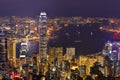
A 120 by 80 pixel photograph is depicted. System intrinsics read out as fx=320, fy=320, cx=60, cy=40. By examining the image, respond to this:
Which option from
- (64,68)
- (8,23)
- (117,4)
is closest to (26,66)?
(64,68)

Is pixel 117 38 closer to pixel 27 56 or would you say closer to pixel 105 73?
pixel 105 73

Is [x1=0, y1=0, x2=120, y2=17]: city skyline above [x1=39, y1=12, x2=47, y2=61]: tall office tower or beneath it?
above

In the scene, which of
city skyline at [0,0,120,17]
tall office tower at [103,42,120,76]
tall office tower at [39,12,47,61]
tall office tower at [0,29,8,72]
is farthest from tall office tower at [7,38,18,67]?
tall office tower at [103,42,120,76]

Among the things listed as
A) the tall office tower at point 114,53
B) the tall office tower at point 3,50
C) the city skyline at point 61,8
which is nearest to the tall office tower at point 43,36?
the city skyline at point 61,8

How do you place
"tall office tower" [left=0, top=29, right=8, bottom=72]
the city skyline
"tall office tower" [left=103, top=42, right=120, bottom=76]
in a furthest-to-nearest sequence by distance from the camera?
"tall office tower" [left=103, top=42, right=120, bottom=76] < "tall office tower" [left=0, top=29, right=8, bottom=72] < the city skyline

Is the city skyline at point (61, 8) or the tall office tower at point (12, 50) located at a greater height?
the city skyline at point (61, 8)

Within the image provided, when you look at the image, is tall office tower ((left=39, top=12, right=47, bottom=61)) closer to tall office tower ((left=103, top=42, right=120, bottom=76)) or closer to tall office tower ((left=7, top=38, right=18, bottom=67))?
tall office tower ((left=7, top=38, right=18, bottom=67))

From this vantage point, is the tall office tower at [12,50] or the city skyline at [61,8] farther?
the tall office tower at [12,50]

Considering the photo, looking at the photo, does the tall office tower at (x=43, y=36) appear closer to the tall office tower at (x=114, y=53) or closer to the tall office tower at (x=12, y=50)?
the tall office tower at (x=12, y=50)
